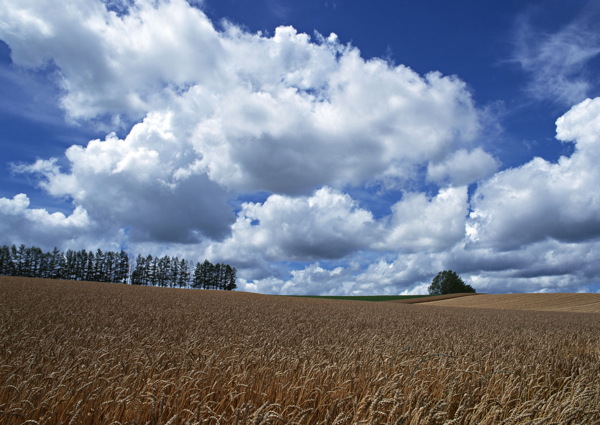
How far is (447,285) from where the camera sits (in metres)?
120

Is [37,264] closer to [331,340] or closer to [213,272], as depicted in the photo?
[213,272]

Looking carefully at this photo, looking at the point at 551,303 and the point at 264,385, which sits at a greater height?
the point at 264,385

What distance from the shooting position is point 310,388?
422 cm

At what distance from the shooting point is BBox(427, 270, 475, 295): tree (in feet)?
388

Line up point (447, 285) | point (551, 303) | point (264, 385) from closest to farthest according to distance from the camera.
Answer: point (264, 385)
point (551, 303)
point (447, 285)

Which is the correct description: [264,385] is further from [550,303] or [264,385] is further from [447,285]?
[447,285]

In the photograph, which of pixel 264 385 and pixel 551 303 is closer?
pixel 264 385

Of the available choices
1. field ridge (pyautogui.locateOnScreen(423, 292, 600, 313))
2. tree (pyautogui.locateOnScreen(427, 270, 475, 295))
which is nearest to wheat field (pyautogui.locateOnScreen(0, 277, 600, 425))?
field ridge (pyautogui.locateOnScreen(423, 292, 600, 313))

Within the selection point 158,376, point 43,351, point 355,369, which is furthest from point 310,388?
point 43,351

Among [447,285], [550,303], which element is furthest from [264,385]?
[447,285]

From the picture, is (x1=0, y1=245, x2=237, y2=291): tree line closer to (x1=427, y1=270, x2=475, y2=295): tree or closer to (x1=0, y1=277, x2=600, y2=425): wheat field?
(x1=427, y1=270, x2=475, y2=295): tree

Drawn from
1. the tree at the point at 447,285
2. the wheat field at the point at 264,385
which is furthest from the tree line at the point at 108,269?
the wheat field at the point at 264,385

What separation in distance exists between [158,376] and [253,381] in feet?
3.94

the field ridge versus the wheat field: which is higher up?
the wheat field
